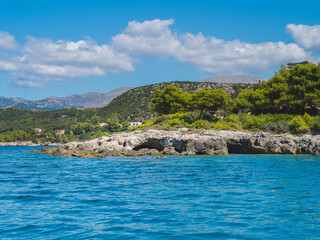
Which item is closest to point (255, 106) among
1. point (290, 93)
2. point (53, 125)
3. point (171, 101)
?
Answer: point (290, 93)

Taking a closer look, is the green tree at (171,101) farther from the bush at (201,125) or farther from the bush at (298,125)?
the bush at (298,125)

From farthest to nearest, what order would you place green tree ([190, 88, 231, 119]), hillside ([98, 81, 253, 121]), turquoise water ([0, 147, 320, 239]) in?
hillside ([98, 81, 253, 121]) → green tree ([190, 88, 231, 119]) → turquoise water ([0, 147, 320, 239])

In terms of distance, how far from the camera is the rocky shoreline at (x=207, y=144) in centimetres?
3469

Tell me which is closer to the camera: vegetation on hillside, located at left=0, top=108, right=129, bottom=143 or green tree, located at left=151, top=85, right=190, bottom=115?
green tree, located at left=151, top=85, right=190, bottom=115

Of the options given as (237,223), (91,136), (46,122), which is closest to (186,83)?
(91,136)

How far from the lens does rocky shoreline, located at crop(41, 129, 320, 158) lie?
Result: 34688mm

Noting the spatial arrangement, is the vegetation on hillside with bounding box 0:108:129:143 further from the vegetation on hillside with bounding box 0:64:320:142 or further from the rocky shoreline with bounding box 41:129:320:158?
the rocky shoreline with bounding box 41:129:320:158

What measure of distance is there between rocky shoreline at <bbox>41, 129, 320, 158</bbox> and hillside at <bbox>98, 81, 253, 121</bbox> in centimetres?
7419

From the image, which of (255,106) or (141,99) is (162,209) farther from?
(141,99)

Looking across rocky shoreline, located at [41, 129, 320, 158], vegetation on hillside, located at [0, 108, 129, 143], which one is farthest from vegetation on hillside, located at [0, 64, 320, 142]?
vegetation on hillside, located at [0, 108, 129, 143]

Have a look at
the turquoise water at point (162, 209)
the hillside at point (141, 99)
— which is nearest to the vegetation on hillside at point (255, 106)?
the turquoise water at point (162, 209)

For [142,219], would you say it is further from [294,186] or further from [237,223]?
[294,186]

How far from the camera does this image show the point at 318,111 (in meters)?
47.7

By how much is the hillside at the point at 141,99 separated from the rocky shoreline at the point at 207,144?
74187 mm
